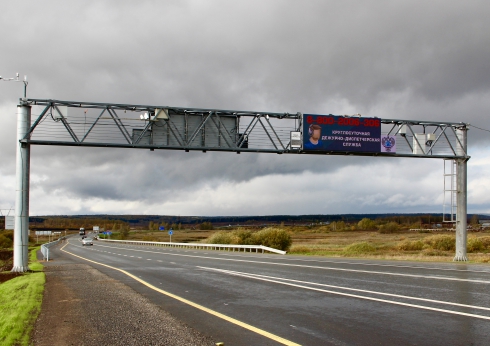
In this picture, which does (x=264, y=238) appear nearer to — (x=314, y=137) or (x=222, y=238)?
(x=222, y=238)

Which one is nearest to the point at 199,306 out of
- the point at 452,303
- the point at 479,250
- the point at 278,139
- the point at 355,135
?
the point at 452,303

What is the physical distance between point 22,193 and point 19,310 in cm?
1261

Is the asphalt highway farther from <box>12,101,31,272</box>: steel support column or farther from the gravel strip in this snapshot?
<box>12,101,31,272</box>: steel support column

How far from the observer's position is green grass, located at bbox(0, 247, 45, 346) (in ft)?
25.8

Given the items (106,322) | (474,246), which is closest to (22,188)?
(106,322)

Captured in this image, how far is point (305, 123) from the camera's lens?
2608 cm

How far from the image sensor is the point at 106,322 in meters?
9.16

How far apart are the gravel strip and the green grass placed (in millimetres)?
185

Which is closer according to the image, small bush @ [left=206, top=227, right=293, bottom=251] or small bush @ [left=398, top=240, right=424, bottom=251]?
small bush @ [left=398, top=240, right=424, bottom=251]

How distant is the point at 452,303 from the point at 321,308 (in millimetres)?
2876

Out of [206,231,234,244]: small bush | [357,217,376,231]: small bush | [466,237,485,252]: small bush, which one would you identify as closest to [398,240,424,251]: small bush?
[466,237,485,252]: small bush

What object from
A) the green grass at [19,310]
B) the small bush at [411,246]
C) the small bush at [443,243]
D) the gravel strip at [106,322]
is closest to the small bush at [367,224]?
the small bush at [411,246]

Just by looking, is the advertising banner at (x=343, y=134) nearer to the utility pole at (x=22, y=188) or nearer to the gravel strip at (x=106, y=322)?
the utility pole at (x=22, y=188)

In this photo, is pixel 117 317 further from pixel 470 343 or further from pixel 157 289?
pixel 470 343
